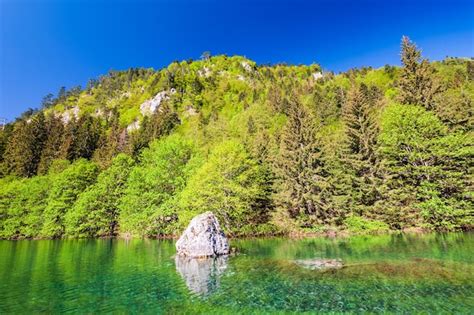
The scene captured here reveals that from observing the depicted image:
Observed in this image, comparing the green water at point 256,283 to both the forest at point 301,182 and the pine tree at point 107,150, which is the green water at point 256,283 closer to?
the forest at point 301,182

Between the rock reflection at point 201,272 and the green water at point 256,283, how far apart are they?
0.08 metres

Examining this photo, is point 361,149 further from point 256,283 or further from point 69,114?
point 69,114

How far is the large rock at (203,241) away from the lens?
33562 millimetres

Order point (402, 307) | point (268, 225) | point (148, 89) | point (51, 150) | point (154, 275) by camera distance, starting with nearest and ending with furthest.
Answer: point (402, 307), point (154, 275), point (268, 225), point (51, 150), point (148, 89)

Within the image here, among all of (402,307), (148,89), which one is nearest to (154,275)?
(402,307)

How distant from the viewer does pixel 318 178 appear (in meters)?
52.2

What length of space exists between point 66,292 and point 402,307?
19.3 m

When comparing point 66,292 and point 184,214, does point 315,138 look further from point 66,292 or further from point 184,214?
point 66,292

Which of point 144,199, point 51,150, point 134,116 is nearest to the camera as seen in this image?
point 144,199

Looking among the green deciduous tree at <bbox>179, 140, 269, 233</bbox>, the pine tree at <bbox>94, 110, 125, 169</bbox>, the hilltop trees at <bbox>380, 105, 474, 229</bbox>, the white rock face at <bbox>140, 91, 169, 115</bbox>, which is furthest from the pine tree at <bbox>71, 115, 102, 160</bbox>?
the hilltop trees at <bbox>380, 105, 474, 229</bbox>

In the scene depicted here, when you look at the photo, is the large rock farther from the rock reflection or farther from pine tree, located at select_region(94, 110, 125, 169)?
pine tree, located at select_region(94, 110, 125, 169)

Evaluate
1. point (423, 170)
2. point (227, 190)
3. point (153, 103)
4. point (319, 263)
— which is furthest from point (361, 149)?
point (153, 103)

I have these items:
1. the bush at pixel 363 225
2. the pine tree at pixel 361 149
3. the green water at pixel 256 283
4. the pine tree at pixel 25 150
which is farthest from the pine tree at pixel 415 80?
the pine tree at pixel 25 150

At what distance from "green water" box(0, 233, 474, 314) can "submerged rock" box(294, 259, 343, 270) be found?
86cm
